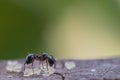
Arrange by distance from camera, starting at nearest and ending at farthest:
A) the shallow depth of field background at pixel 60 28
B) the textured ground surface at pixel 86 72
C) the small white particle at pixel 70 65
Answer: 1. the textured ground surface at pixel 86 72
2. the small white particle at pixel 70 65
3. the shallow depth of field background at pixel 60 28

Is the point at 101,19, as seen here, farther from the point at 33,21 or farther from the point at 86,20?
the point at 33,21

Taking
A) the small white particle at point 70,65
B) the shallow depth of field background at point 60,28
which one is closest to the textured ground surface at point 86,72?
the small white particle at point 70,65

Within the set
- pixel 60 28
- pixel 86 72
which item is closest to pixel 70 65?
pixel 86 72

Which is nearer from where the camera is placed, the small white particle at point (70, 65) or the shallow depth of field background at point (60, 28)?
the small white particle at point (70, 65)

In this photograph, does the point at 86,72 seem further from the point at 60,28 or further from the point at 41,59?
the point at 60,28

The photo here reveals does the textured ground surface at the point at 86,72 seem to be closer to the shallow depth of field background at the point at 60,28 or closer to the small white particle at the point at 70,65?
the small white particle at the point at 70,65
